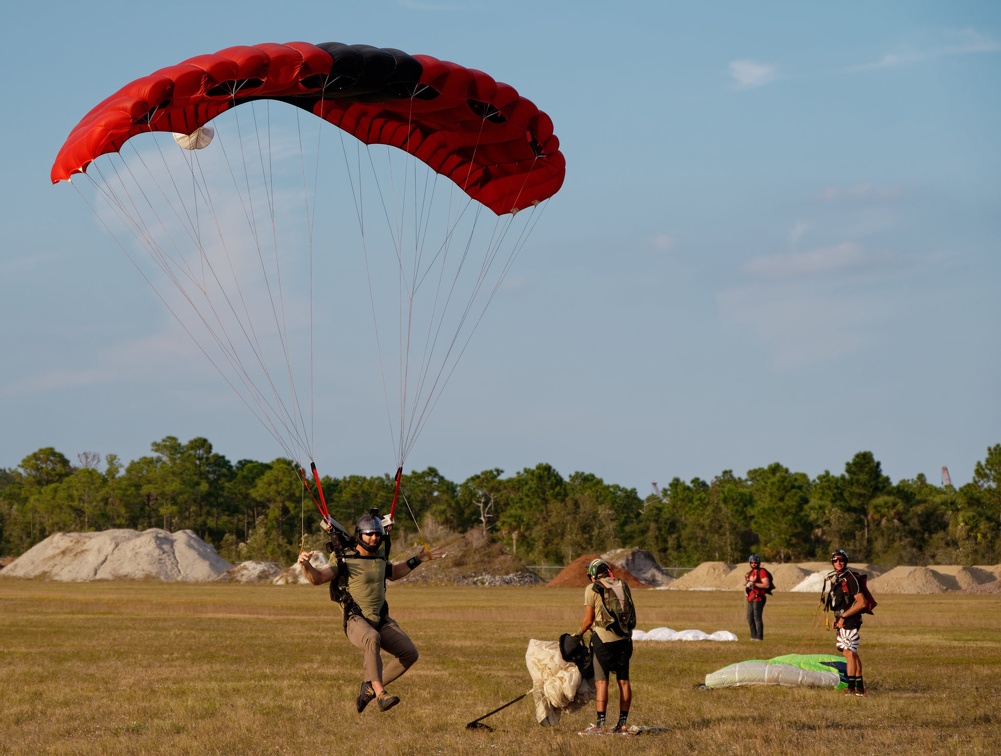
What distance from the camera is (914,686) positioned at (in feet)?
53.2

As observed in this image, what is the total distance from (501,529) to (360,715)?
82709 millimetres

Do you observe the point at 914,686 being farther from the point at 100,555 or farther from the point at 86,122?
the point at 100,555

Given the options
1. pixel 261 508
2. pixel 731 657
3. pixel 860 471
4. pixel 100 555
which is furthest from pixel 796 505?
pixel 731 657

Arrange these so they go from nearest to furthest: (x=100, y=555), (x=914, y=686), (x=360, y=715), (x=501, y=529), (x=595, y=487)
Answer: (x=360, y=715)
(x=914, y=686)
(x=100, y=555)
(x=501, y=529)
(x=595, y=487)

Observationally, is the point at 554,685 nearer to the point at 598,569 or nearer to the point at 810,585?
the point at 598,569

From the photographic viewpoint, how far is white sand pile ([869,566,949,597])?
5497 centimetres

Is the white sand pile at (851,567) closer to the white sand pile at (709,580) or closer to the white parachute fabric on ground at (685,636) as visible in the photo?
the white sand pile at (709,580)

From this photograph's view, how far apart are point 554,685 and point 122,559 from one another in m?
71.5

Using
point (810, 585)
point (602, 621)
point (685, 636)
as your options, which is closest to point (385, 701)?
point (602, 621)

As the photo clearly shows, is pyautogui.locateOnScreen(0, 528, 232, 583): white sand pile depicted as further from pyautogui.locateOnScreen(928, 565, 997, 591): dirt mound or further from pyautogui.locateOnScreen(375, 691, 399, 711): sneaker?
pyautogui.locateOnScreen(375, 691, 399, 711): sneaker

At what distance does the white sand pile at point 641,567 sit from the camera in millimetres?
67562

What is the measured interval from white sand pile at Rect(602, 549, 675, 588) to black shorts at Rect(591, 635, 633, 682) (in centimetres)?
5488

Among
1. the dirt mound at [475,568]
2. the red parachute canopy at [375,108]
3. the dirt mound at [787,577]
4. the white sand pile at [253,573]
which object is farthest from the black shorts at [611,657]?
the white sand pile at [253,573]

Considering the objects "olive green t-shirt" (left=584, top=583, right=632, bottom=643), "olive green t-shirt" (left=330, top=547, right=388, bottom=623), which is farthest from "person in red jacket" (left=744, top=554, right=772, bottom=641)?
"olive green t-shirt" (left=330, top=547, right=388, bottom=623)
